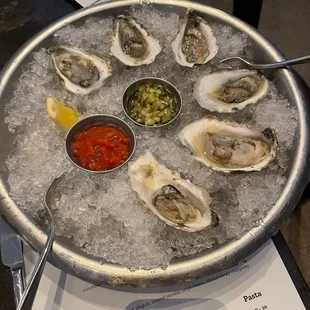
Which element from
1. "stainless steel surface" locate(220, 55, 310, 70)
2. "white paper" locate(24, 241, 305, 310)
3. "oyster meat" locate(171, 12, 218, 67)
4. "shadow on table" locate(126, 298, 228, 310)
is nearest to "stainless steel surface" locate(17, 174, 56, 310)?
"white paper" locate(24, 241, 305, 310)

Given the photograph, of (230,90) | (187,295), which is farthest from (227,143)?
(187,295)

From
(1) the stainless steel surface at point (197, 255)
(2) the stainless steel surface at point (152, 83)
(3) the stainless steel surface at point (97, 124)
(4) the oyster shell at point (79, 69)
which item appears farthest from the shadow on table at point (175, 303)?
(4) the oyster shell at point (79, 69)

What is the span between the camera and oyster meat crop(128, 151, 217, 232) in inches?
46.6

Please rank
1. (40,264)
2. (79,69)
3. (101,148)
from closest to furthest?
(40,264)
(101,148)
(79,69)

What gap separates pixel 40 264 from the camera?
1.09 metres

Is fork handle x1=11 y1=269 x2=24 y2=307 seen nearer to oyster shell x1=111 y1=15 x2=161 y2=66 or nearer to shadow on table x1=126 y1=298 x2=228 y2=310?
shadow on table x1=126 y1=298 x2=228 y2=310

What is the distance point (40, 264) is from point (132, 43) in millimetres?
775

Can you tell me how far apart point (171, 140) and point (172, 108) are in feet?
0.43

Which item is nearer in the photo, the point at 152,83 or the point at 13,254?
the point at 13,254

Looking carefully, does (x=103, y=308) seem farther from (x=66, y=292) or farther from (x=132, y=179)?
(x=132, y=179)

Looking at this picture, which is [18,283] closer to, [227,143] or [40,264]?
[40,264]

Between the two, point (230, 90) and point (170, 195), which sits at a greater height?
point (230, 90)

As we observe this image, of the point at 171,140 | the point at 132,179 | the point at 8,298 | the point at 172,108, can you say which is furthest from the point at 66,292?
the point at 172,108

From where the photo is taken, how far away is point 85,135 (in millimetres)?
1353
